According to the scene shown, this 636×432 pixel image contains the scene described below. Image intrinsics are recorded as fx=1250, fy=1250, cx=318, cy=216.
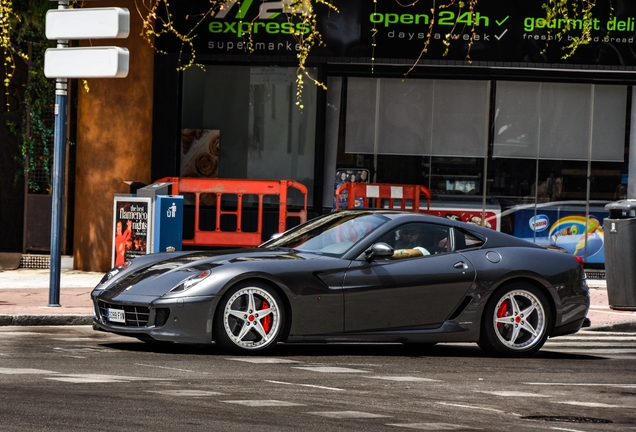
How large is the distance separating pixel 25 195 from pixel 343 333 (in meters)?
9.89

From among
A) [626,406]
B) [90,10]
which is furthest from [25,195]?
[626,406]

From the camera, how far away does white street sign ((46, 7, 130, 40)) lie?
1330 centimetres

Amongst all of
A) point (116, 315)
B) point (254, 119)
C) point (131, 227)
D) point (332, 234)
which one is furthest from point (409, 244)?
point (254, 119)

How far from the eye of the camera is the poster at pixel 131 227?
1487cm

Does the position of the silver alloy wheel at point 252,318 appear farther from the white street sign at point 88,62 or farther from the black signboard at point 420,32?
the black signboard at point 420,32

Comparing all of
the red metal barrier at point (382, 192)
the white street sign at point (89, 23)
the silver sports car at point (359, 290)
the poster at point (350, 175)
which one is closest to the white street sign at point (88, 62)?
the white street sign at point (89, 23)

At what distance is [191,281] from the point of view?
33.3ft

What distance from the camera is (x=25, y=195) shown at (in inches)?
755

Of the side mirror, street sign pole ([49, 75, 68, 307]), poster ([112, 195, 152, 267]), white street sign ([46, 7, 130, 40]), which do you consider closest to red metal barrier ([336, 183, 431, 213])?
poster ([112, 195, 152, 267])

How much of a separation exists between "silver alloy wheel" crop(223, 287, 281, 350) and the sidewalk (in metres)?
Result: 3.10

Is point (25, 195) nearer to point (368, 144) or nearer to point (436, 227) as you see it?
point (368, 144)

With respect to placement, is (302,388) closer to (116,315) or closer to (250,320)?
(250,320)

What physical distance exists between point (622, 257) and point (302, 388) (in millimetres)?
8220

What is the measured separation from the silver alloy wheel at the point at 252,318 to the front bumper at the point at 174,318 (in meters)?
0.19
